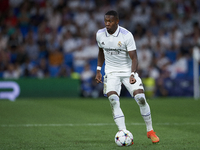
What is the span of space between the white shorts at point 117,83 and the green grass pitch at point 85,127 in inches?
36.7

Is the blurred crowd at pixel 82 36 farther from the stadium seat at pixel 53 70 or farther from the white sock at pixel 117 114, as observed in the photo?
the white sock at pixel 117 114

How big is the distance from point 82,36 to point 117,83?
41.2 feet

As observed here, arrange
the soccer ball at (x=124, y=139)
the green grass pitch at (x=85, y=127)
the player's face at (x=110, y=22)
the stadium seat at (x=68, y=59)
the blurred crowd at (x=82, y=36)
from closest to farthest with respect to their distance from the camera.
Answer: the soccer ball at (x=124, y=139) → the green grass pitch at (x=85, y=127) → the player's face at (x=110, y=22) → the blurred crowd at (x=82, y=36) → the stadium seat at (x=68, y=59)

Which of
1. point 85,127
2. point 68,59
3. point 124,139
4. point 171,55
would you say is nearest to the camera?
point 124,139

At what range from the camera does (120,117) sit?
21.3ft

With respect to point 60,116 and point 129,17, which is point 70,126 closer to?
point 60,116

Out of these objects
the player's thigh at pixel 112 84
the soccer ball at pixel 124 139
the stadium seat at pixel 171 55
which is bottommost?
the stadium seat at pixel 171 55

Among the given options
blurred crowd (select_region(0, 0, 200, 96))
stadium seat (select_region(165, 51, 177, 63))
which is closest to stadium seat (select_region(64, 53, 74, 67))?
blurred crowd (select_region(0, 0, 200, 96))

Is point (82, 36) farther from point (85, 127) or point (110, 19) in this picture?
point (110, 19)

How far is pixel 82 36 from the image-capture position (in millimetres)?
19156

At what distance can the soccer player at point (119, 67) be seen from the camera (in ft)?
21.6

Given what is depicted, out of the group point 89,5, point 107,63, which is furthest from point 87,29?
point 107,63

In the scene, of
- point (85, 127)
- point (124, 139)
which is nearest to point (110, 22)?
point (124, 139)

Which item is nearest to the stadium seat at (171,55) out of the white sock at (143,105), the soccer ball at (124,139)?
the white sock at (143,105)
